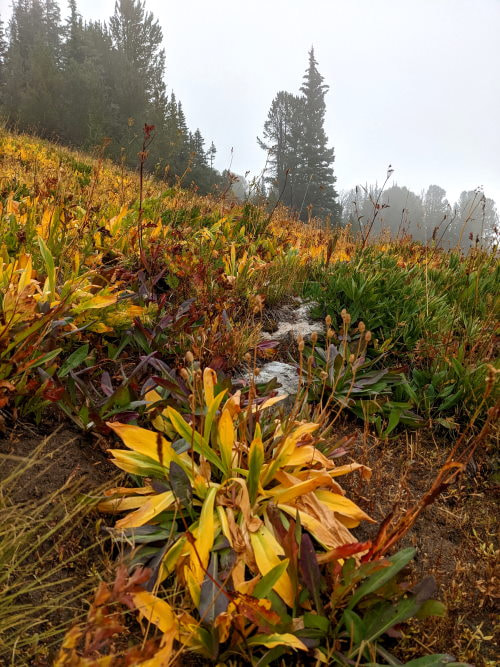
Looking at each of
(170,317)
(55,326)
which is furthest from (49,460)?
(170,317)

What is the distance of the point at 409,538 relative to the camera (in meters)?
1.70

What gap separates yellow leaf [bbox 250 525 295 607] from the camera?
4.17 feet

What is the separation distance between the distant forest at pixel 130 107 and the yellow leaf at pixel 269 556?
12391mm

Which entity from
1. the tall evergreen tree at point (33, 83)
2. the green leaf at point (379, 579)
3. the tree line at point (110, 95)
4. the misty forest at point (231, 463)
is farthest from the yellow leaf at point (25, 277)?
the tree line at point (110, 95)

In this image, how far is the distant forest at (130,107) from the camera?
896 inches

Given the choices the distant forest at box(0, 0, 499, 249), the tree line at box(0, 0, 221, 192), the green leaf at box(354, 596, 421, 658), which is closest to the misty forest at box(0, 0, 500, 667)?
the green leaf at box(354, 596, 421, 658)

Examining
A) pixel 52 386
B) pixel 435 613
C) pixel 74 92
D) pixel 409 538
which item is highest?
pixel 74 92

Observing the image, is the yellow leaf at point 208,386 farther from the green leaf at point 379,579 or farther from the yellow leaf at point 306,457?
the green leaf at point 379,579

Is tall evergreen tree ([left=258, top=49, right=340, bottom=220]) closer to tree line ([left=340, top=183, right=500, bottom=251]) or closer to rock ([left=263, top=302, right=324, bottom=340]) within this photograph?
tree line ([left=340, top=183, right=500, bottom=251])

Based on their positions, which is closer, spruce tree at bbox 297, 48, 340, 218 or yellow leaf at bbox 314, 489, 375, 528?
yellow leaf at bbox 314, 489, 375, 528

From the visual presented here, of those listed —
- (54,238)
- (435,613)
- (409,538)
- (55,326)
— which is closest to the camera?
(435,613)

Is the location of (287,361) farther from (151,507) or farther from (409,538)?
(151,507)

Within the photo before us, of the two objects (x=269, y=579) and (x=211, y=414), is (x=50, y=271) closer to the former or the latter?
(x=211, y=414)

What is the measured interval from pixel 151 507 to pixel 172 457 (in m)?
0.21
